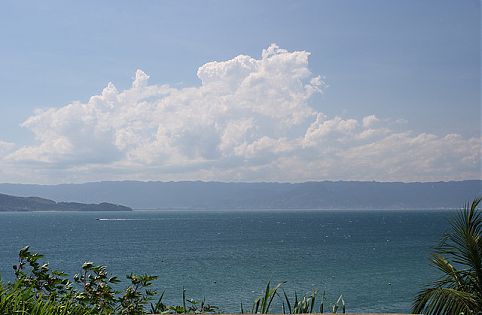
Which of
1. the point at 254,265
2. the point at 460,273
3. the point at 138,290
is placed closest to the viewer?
the point at 138,290

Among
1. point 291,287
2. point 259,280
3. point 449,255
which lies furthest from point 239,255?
point 449,255

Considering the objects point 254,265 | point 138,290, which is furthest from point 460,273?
point 254,265

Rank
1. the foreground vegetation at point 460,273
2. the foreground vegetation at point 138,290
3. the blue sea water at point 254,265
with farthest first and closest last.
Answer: the blue sea water at point 254,265 < the foreground vegetation at point 460,273 < the foreground vegetation at point 138,290

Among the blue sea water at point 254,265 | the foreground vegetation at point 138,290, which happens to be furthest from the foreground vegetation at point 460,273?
the blue sea water at point 254,265

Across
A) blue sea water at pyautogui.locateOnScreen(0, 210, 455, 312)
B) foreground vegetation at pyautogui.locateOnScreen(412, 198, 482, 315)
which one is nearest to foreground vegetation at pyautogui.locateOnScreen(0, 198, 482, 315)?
foreground vegetation at pyautogui.locateOnScreen(412, 198, 482, 315)

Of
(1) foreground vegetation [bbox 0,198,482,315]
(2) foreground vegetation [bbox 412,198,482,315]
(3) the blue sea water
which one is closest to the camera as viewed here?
(1) foreground vegetation [bbox 0,198,482,315]

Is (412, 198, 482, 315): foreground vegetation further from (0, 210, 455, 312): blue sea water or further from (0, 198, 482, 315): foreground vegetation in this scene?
(0, 210, 455, 312): blue sea water

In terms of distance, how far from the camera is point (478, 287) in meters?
5.98

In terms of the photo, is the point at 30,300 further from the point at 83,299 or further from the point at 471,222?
the point at 471,222

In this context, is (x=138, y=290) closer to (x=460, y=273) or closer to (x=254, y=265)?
(x=460, y=273)

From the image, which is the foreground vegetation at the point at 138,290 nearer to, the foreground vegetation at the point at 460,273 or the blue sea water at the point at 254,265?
the foreground vegetation at the point at 460,273

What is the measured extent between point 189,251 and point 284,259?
13.7m

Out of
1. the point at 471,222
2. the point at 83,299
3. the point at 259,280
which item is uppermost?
the point at 471,222

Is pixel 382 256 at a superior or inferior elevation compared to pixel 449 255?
inferior
